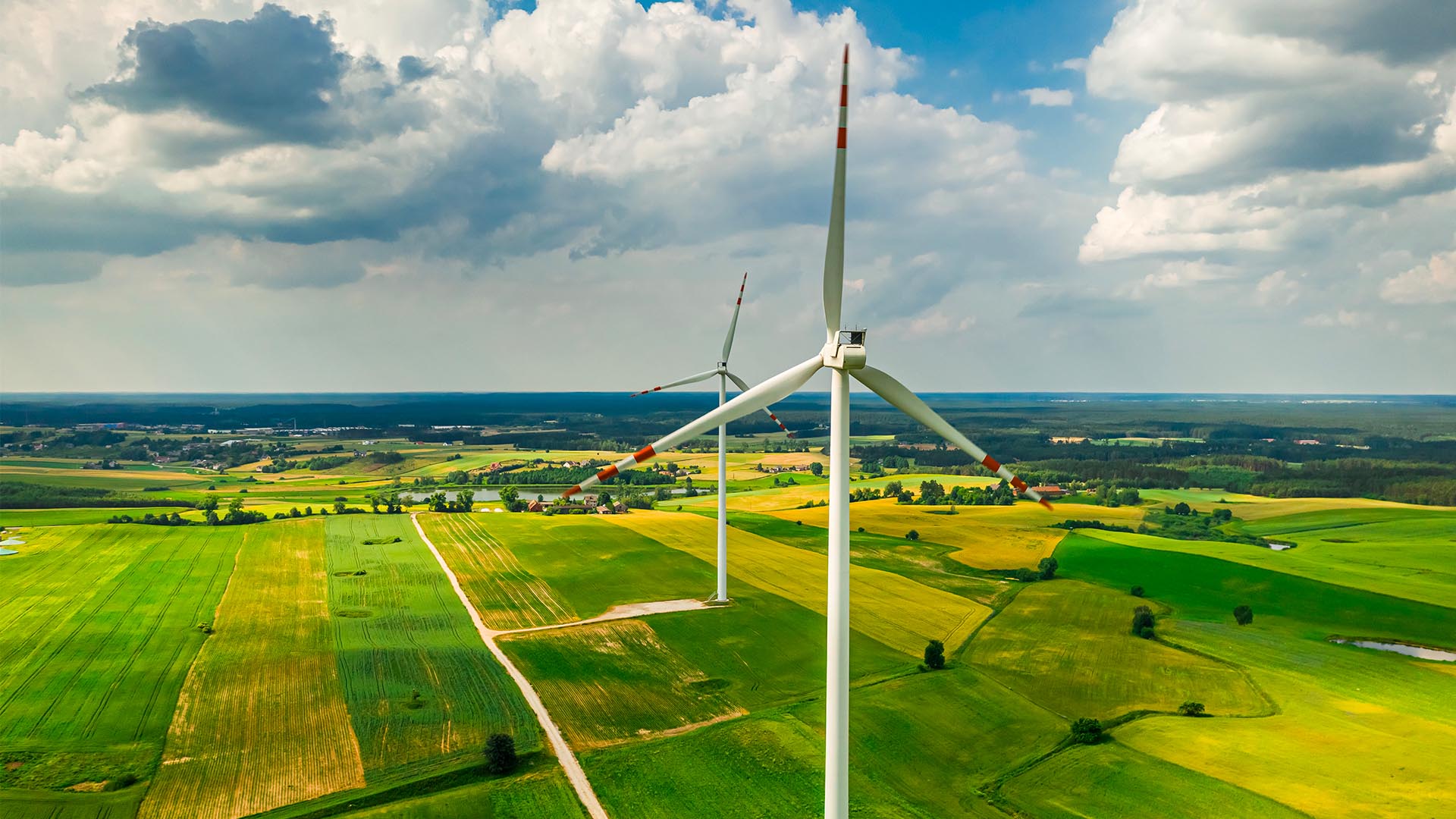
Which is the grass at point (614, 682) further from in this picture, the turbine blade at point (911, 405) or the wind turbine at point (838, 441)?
the turbine blade at point (911, 405)

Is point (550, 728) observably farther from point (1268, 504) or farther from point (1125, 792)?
point (1268, 504)

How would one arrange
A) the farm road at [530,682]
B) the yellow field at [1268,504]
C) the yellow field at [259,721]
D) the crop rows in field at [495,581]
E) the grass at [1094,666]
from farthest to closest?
the yellow field at [1268,504]
the crop rows in field at [495,581]
the grass at [1094,666]
the farm road at [530,682]
the yellow field at [259,721]

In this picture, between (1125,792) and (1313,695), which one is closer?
(1125,792)

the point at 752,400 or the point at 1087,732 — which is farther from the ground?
the point at 752,400

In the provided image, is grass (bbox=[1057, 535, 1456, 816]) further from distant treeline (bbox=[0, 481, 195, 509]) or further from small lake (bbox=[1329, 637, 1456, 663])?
distant treeline (bbox=[0, 481, 195, 509])

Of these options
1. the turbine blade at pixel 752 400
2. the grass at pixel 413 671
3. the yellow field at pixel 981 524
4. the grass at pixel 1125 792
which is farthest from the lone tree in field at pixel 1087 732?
the yellow field at pixel 981 524

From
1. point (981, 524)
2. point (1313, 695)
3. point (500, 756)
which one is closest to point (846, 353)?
point (500, 756)

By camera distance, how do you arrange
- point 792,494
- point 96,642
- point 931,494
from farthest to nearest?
1. point 792,494
2. point 931,494
3. point 96,642
